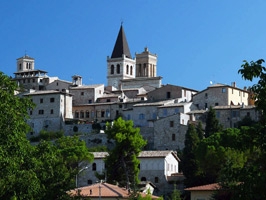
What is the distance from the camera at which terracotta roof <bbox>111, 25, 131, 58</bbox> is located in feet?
442

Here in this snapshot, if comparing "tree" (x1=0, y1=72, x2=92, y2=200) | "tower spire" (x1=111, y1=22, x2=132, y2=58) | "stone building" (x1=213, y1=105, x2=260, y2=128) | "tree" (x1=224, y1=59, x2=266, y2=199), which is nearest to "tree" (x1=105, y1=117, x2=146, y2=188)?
"tree" (x1=0, y1=72, x2=92, y2=200)

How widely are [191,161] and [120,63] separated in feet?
235

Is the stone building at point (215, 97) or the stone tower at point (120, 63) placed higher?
the stone tower at point (120, 63)

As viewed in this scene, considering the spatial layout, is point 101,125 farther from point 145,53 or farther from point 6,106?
point 6,106

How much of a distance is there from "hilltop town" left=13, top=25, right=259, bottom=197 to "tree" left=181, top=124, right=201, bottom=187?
7.85ft

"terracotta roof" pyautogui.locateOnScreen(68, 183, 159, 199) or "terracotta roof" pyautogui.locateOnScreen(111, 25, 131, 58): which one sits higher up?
"terracotta roof" pyautogui.locateOnScreen(111, 25, 131, 58)

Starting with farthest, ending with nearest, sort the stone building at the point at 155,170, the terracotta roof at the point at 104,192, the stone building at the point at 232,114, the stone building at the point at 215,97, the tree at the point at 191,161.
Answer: the stone building at the point at 215,97
the stone building at the point at 232,114
the stone building at the point at 155,170
the tree at the point at 191,161
the terracotta roof at the point at 104,192

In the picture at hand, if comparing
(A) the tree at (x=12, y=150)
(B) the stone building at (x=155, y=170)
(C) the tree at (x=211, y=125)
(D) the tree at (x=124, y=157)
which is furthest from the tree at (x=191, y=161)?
(A) the tree at (x=12, y=150)

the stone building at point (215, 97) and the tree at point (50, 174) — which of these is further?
the stone building at point (215, 97)

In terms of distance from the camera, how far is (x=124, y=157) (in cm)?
5609

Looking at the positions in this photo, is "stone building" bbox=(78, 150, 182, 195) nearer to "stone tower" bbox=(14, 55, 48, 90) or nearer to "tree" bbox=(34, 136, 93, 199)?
"tree" bbox=(34, 136, 93, 199)

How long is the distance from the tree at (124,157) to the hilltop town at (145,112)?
34.8ft

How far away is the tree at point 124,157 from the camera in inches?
2157

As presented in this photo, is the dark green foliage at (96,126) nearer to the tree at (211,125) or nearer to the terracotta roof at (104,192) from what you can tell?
the tree at (211,125)
